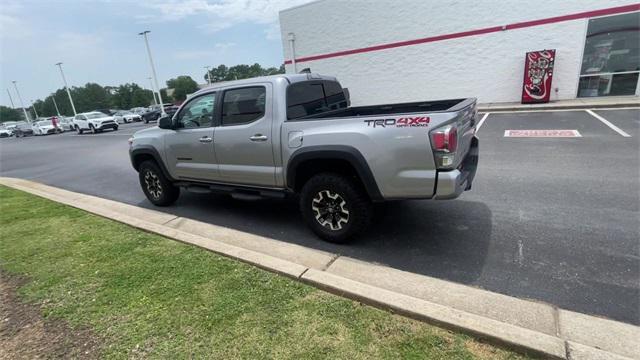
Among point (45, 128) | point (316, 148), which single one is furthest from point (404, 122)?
point (45, 128)

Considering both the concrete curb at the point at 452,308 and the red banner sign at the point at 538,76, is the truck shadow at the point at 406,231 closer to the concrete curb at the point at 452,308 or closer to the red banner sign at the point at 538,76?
the concrete curb at the point at 452,308

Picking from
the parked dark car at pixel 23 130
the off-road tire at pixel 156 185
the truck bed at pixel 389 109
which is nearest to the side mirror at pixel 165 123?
the off-road tire at pixel 156 185

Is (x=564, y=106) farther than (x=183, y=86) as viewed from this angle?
No

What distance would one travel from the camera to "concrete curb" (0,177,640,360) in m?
2.16

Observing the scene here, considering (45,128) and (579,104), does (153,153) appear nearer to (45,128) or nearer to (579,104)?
(579,104)

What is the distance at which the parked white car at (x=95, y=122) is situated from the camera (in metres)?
26.9

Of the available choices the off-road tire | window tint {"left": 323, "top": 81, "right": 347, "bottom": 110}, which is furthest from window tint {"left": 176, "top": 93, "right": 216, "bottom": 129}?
window tint {"left": 323, "top": 81, "right": 347, "bottom": 110}

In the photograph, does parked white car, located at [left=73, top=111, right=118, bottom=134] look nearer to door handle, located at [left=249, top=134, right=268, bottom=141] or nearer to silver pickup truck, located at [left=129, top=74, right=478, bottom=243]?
silver pickup truck, located at [left=129, top=74, right=478, bottom=243]

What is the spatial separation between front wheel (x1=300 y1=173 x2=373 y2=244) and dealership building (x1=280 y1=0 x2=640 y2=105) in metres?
13.8

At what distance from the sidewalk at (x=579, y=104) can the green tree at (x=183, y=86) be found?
79099 mm

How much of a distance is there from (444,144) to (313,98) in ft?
6.72

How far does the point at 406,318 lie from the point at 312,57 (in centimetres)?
1914

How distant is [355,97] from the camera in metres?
19.3

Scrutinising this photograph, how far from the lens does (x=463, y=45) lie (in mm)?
15625
